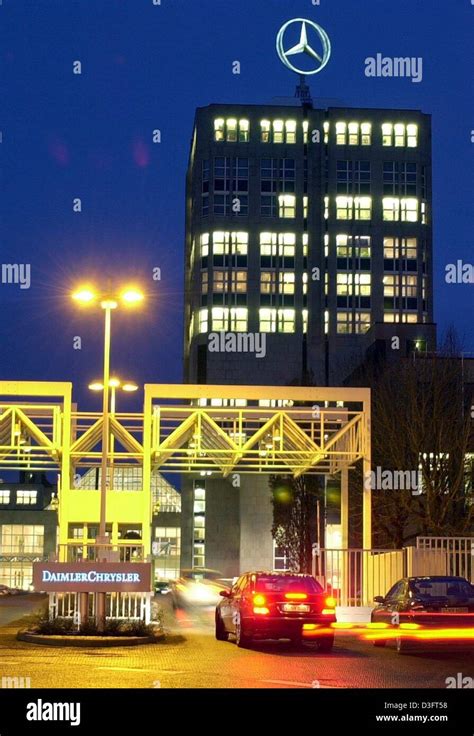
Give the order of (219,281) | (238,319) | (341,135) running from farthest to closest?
(341,135), (219,281), (238,319)

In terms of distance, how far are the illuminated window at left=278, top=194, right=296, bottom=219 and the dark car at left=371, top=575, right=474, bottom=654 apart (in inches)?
4413

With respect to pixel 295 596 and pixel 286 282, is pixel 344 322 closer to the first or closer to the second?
pixel 286 282

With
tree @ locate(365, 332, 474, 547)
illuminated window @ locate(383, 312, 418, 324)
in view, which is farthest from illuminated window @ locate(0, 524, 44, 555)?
tree @ locate(365, 332, 474, 547)

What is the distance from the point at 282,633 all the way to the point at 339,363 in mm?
103925

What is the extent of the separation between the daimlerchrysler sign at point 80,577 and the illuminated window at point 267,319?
351ft

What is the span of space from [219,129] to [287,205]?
11308 mm

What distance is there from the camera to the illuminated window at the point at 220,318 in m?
132

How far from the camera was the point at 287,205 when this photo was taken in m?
134

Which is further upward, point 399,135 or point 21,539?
point 399,135

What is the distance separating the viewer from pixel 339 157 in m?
135

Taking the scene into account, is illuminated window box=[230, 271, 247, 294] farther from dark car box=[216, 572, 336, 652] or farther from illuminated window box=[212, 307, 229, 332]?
dark car box=[216, 572, 336, 652]

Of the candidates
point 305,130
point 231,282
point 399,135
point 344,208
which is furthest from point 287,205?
point 399,135

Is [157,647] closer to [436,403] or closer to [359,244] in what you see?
[436,403]

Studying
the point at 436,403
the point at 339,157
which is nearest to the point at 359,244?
the point at 339,157
